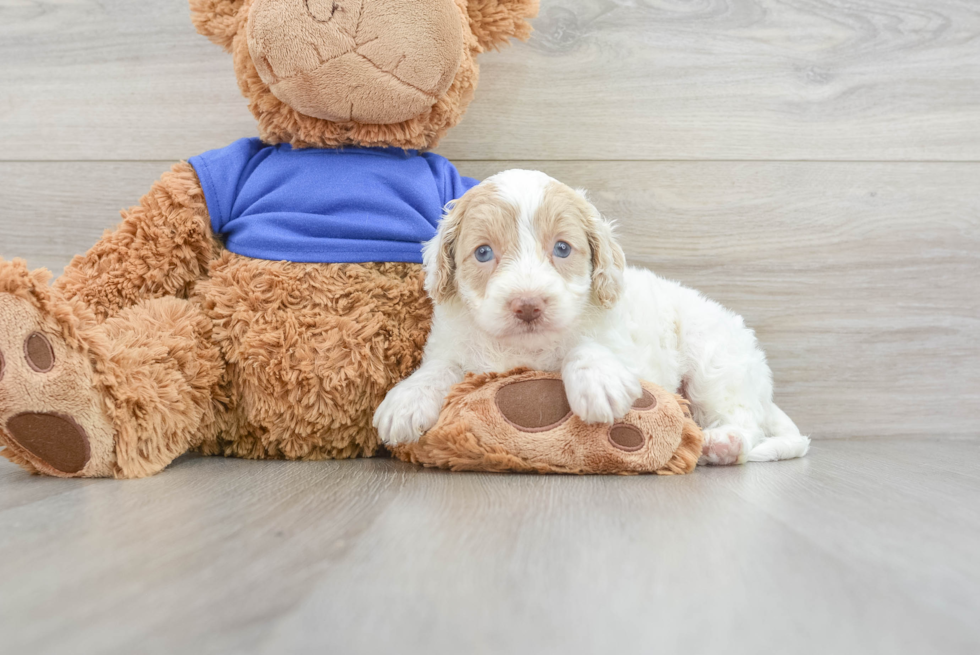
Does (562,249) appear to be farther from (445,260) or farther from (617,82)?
(617,82)

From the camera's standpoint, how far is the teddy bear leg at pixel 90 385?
36.7 inches

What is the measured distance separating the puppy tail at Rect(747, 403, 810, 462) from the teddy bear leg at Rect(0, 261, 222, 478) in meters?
1.00

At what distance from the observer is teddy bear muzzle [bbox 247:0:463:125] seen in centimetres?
112

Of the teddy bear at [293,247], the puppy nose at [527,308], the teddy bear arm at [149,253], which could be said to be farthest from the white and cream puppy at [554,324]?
the teddy bear arm at [149,253]

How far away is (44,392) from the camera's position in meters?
0.95

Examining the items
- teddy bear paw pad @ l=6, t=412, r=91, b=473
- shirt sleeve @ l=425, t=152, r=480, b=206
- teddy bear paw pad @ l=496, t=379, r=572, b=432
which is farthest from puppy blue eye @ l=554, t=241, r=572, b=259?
teddy bear paw pad @ l=6, t=412, r=91, b=473

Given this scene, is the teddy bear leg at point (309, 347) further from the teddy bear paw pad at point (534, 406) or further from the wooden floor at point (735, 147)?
the wooden floor at point (735, 147)

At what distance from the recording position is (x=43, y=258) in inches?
63.6

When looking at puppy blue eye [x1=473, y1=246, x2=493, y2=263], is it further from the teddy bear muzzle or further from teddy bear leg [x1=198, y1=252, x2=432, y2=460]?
the teddy bear muzzle

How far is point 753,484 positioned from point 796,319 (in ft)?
2.40

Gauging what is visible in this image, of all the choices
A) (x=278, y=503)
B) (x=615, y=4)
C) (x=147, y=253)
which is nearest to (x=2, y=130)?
(x=147, y=253)

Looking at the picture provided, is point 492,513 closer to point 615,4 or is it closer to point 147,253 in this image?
point 147,253

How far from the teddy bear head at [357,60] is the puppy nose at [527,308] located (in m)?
0.44

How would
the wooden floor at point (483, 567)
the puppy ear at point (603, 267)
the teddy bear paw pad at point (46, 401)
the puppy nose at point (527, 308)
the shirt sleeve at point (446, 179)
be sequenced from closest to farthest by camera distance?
the wooden floor at point (483, 567)
the teddy bear paw pad at point (46, 401)
the puppy nose at point (527, 308)
the puppy ear at point (603, 267)
the shirt sleeve at point (446, 179)
